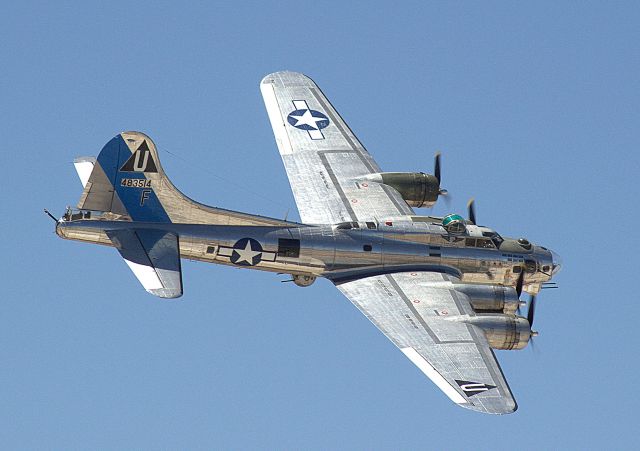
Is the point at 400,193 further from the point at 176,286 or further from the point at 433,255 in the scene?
the point at 176,286

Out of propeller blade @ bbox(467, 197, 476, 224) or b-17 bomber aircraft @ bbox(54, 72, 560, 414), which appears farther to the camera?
propeller blade @ bbox(467, 197, 476, 224)

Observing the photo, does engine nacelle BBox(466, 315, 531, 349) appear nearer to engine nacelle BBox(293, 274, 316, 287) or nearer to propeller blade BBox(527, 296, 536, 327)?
propeller blade BBox(527, 296, 536, 327)

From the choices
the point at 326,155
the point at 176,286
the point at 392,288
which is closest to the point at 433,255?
the point at 392,288

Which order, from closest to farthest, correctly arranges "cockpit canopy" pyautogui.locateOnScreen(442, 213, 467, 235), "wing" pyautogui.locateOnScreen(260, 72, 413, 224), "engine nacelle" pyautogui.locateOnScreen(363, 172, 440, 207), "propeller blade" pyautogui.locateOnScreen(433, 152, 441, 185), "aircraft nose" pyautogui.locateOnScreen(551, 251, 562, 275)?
"cockpit canopy" pyautogui.locateOnScreen(442, 213, 467, 235) → "wing" pyautogui.locateOnScreen(260, 72, 413, 224) → "aircraft nose" pyautogui.locateOnScreen(551, 251, 562, 275) → "engine nacelle" pyautogui.locateOnScreen(363, 172, 440, 207) → "propeller blade" pyautogui.locateOnScreen(433, 152, 441, 185)

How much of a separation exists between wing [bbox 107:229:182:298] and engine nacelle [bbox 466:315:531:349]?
12237mm

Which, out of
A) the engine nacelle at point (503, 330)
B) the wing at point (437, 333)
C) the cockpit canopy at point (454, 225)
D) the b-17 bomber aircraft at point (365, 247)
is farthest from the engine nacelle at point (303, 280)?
the engine nacelle at point (503, 330)

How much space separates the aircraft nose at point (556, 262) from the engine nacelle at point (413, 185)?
6248 millimetres

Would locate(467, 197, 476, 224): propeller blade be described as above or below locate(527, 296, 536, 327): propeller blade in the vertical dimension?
above

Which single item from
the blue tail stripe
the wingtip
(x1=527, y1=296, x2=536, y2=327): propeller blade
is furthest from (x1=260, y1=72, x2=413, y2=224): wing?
(x1=527, y1=296, x2=536, y2=327): propeller blade

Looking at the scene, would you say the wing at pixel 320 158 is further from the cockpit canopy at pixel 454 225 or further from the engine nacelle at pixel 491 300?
the engine nacelle at pixel 491 300

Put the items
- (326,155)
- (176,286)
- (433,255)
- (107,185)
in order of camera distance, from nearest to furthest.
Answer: (176,286)
(107,185)
(433,255)
(326,155)

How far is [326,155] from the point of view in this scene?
72875 millimetres

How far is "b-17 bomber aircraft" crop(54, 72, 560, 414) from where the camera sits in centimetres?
6112

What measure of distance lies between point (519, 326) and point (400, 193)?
10486 millimetres
